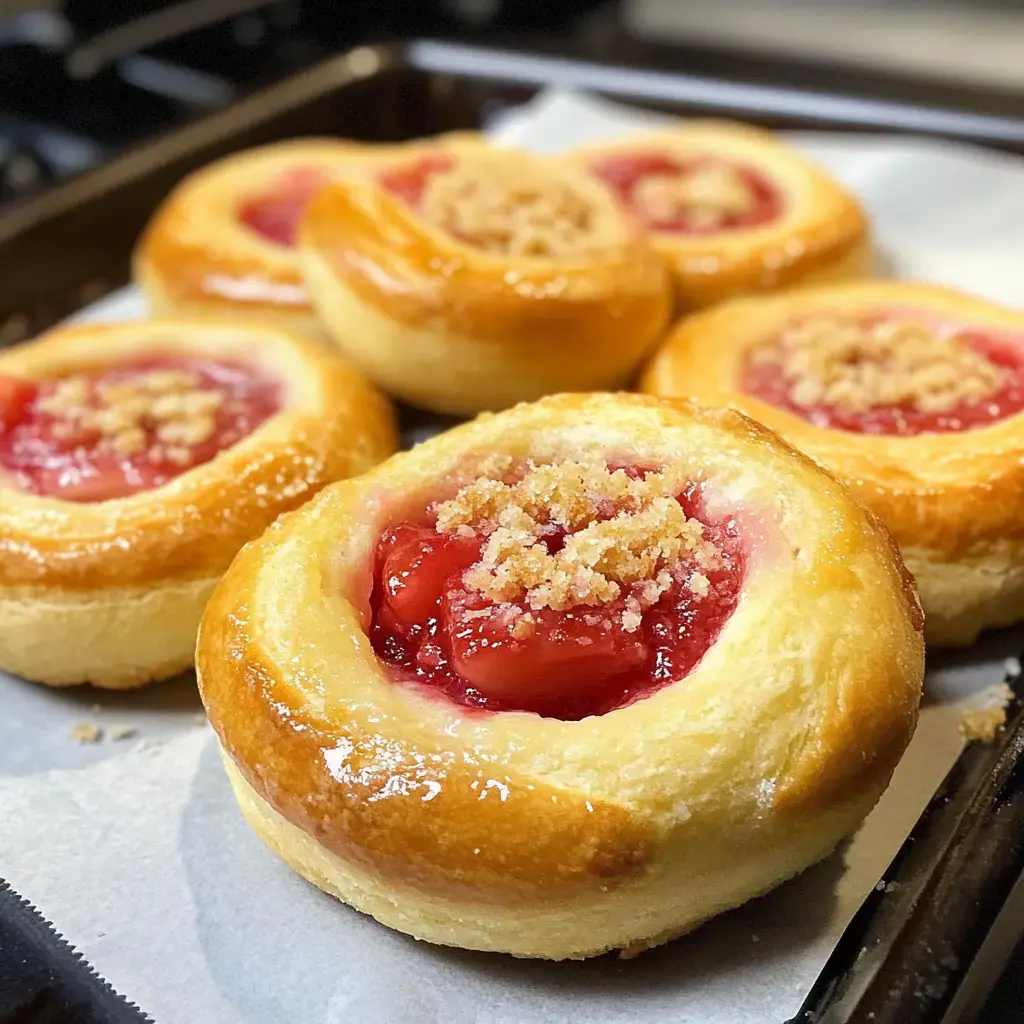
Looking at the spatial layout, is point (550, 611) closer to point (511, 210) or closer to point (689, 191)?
point (511, 210)

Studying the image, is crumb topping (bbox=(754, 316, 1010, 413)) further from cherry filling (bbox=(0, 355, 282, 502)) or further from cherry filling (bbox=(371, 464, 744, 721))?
cherry filling (bbox=(0, 355, 282, 502))

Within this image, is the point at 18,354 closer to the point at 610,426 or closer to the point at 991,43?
the point at 610,426

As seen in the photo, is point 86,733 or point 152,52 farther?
point 152,52

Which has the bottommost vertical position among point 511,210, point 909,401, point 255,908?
point 255,908

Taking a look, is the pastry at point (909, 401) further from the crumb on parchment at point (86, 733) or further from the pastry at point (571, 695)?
the crumb on parchment at point (86, 733)

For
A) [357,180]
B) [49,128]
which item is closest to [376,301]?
[357,180]

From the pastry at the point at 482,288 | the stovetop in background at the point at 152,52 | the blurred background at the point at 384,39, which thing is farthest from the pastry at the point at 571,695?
the stovetop in background at the point at 152,52

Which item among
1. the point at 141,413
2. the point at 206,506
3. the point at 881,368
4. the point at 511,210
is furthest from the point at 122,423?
the point at 881,368
